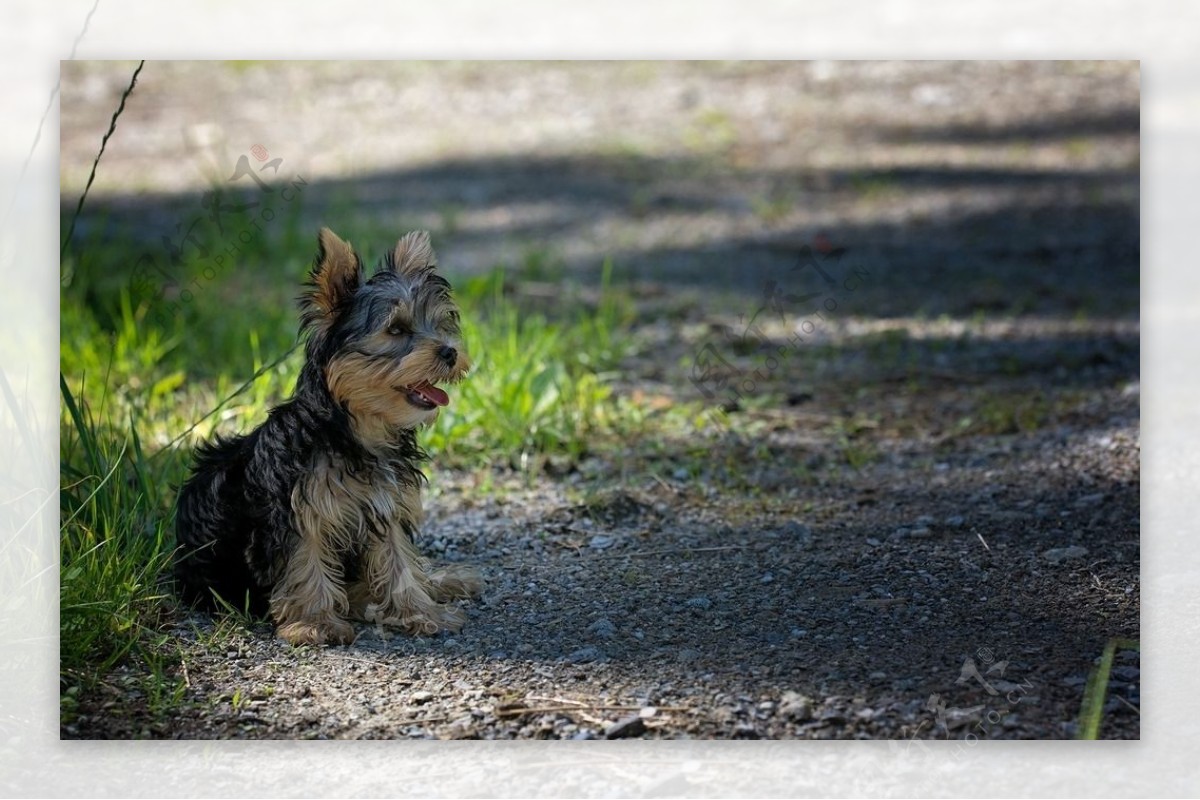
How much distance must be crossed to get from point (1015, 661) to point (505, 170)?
7.34 metres

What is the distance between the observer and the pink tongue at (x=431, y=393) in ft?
15.2

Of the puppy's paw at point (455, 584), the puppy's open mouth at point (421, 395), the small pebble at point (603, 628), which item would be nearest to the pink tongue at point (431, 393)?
the puppy's open mouth at point (421, 395)

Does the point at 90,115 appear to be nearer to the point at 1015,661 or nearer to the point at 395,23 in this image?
the point at 395,23

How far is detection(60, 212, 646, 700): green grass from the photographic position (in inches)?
191

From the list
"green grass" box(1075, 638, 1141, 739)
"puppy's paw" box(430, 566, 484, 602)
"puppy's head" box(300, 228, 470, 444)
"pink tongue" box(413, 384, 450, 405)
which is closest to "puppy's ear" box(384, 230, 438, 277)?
"puppy's head" box(300, 228, 470, 444)

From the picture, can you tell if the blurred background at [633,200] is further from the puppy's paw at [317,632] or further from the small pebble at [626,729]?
the small pebble at [626,729]

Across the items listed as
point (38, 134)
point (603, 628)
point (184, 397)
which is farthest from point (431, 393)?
point (184, 397)

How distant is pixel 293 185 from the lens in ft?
31.1

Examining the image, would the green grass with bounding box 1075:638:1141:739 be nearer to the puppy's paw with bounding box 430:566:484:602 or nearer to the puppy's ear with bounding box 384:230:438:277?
the puppy's paw with bounding box 430:566:484:602

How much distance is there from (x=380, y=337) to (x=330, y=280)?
25cm

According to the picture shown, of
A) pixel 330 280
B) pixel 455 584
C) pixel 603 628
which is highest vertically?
pixel 330 280

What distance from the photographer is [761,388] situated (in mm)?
7660

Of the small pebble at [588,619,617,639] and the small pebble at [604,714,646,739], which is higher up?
the small pebble at [588,619,617,639]

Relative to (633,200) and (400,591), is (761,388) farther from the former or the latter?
(633,200)
